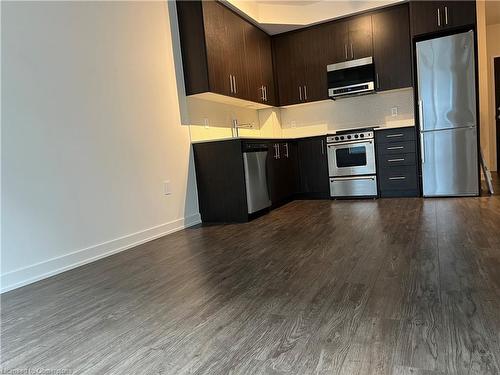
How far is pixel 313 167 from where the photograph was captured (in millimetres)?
4785

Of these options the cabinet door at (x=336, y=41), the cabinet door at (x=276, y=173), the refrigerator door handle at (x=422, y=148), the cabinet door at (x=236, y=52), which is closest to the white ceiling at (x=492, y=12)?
the cabinet door at (x=336, y=41)

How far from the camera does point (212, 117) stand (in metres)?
4.20

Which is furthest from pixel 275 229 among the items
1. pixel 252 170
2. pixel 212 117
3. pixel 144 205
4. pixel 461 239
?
pixel 212 117

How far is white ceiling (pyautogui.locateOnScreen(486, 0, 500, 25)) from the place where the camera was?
5.36 m

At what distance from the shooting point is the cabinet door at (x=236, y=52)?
3.98 metres

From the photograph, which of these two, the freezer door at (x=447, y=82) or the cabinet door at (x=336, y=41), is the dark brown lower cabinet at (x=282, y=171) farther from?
the freezer door at (x=447, y=82)

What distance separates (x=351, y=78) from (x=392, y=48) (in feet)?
1.86

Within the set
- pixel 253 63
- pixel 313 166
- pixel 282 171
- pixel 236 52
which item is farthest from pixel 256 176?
pixel 253 63

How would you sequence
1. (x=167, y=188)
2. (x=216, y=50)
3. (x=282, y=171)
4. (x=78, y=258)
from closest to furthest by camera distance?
(x=78, y=258)
(x=167, y=188)
(x=216, y=50)
(x=282, y=171)

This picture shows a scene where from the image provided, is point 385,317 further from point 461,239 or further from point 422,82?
point 422,82

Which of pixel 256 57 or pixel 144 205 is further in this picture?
pixel 256 57

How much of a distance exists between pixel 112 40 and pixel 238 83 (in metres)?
1.53

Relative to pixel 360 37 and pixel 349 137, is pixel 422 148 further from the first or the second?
pixel 360 37

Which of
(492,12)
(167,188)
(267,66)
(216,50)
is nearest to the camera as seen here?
(167,188)
